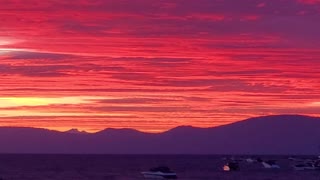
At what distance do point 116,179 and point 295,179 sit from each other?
75.7 feet

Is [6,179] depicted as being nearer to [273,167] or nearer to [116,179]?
[116,179]

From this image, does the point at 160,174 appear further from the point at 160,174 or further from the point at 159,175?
the point at 159,175

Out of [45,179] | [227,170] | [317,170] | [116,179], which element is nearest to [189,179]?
[116,179]

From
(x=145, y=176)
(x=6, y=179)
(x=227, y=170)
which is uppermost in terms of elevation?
(x=227, y=170)

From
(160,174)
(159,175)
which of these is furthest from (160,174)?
(159,175)

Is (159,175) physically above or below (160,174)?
below

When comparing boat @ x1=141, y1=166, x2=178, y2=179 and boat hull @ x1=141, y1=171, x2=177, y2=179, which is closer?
boat hull @ x1=141, y1=171, x2=177, y2=179

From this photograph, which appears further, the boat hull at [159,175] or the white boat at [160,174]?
the white boat at [160,174]

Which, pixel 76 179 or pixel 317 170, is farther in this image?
pixel 317 170

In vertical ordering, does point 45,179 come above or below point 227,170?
below

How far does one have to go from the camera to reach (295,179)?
405ft

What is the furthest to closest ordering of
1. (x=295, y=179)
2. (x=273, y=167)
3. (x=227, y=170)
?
(x=273, y=167), (x=227, y=170), (x=295, y=179)

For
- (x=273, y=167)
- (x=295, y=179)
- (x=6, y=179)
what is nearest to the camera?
(x=6, y=179)

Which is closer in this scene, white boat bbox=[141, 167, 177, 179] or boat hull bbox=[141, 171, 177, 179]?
boat hull bbox=[141, 171, 177, 179]
